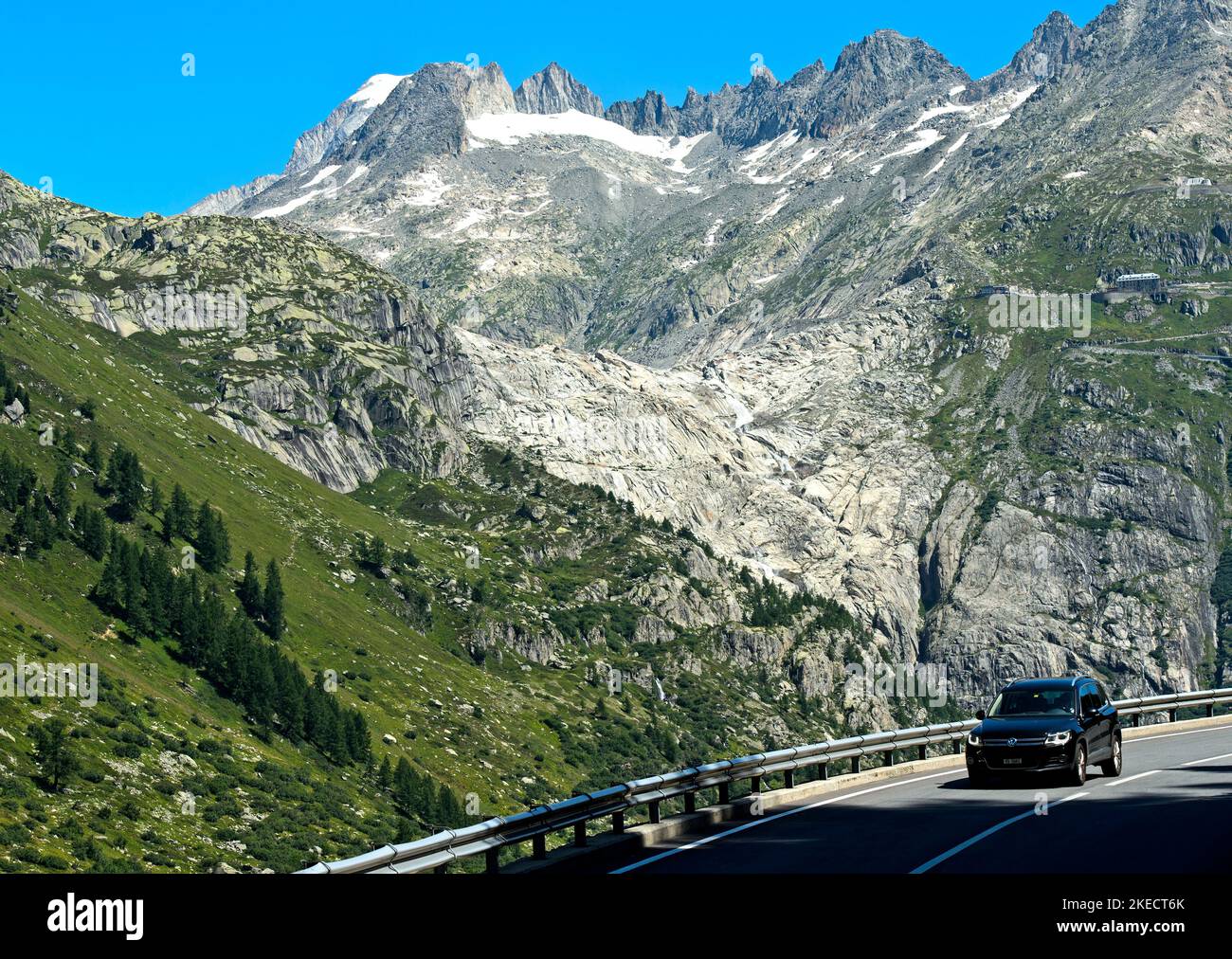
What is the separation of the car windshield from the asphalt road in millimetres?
2003

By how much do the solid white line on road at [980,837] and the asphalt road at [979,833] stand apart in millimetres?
22

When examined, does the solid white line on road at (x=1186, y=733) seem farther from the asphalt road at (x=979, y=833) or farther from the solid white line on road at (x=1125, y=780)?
the asphalt road at (x=979, y=833)

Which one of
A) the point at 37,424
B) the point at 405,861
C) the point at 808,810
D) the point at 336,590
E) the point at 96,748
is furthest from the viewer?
the point at 336,590

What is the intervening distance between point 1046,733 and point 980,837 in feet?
31.1

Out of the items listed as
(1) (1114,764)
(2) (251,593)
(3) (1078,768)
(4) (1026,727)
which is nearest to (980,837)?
(4) (1026,727)

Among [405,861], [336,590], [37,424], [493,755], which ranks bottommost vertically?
[493,755]

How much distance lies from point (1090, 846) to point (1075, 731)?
10.8 metres

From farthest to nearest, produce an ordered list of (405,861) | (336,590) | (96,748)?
(336,590)
(96,748)
(405,861)

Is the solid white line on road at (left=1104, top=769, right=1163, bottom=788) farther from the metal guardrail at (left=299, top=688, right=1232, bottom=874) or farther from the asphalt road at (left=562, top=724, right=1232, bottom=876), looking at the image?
the metal guardrail at (left=299, top=688, right=1232, bottom=874)

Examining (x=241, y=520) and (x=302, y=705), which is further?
(x=241, y=520)

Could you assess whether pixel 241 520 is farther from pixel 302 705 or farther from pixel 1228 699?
pixel 1228 699

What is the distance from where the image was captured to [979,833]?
2753 centimetres
